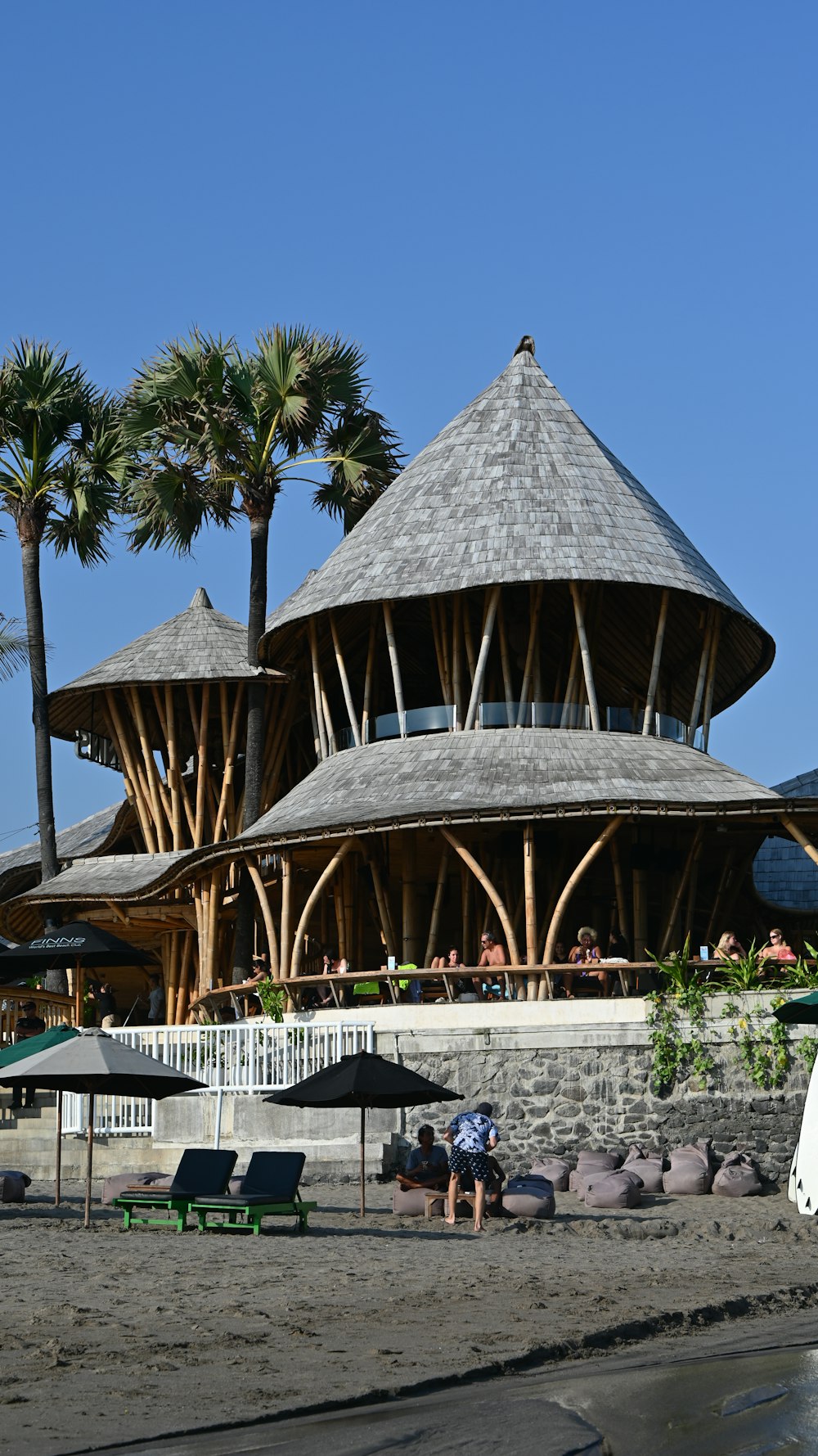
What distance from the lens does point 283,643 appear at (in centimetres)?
3105

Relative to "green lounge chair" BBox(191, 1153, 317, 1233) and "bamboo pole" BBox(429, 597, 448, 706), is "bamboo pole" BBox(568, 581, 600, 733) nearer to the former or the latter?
"bamboo pole" BBox(429, 597, 448, 706)

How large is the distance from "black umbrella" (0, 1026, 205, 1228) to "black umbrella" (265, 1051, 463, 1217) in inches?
40.8

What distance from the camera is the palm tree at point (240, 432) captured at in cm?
3212

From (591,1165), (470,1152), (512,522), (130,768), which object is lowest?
(591,1165)

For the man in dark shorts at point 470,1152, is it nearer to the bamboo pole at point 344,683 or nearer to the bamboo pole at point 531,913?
the bamboo pole at point 531,913

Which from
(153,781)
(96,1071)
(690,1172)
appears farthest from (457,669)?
(96,1071)

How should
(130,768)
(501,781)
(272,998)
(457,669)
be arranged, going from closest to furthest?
(272,998) < (501,781) < (457,669) < (130,768)

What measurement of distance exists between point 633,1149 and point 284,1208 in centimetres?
591

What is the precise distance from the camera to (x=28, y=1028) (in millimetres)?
25578

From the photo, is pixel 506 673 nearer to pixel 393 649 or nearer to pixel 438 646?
pixel 438 646

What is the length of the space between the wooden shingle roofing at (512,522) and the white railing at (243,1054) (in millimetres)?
7943

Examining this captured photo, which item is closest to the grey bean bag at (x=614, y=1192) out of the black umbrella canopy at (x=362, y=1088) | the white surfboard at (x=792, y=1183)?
the white surfboard at (x=792, y=1183)

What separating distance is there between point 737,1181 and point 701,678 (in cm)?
1058

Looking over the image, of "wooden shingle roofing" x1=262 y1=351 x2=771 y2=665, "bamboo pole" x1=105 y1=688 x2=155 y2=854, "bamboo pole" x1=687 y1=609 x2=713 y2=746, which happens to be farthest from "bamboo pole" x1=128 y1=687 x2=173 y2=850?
"bamboo pole" x1=687 y1=609 x2=713 y2=746
